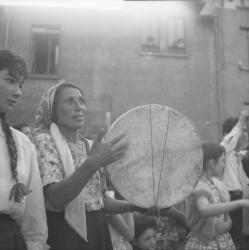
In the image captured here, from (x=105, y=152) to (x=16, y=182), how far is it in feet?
1.47

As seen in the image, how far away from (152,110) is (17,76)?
2.68ft

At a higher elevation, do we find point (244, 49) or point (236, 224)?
point (244, 49)

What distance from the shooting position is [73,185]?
5.70 ft

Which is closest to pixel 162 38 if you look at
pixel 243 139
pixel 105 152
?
pixel 243 139

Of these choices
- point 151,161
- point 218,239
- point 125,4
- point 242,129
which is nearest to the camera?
point 151,161

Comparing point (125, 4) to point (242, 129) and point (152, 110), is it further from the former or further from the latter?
point (152, 110)

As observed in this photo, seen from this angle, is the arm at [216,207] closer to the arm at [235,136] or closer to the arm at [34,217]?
the arm at [235,136]

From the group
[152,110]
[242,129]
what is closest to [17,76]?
[152,110]

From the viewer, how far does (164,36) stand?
1158 centimetres

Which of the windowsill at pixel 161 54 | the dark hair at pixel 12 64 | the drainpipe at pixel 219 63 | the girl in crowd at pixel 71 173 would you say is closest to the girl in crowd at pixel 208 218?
the girl in crowd at pixel 71 173

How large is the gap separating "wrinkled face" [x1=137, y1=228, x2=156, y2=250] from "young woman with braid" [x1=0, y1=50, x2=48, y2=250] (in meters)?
1.93

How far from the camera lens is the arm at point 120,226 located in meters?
3.02

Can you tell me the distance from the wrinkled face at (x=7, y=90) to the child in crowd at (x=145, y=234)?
2239 mm

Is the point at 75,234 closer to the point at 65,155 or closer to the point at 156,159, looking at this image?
the point at 65,155
